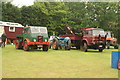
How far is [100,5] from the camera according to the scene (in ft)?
142

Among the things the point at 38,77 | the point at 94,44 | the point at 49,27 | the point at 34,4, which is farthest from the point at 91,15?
the point at 38,77

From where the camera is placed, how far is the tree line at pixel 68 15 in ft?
135

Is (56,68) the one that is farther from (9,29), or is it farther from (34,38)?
(9,29)

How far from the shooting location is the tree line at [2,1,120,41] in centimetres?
4128

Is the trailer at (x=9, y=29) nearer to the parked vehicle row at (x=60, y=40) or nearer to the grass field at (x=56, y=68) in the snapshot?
the parked vehicle row at (x=60, y=40)

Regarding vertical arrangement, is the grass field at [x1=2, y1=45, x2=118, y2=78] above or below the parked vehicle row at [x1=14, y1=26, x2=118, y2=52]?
below

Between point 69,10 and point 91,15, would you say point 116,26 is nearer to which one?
point 91,15

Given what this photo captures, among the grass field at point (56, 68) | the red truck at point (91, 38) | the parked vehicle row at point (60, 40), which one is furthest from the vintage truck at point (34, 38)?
the grass field at point (56, 68)

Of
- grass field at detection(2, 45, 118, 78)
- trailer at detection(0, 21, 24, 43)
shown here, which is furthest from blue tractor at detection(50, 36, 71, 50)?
trailer at detection(0, 21, 24, 43)

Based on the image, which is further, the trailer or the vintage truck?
the trailer

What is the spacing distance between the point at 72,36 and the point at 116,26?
25.2 meters

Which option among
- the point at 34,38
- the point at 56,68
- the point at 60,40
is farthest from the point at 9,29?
the point at 56,68

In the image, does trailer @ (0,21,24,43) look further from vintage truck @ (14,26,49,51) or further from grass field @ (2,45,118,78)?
grass field @ (2,45,118,78)

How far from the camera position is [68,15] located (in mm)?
42312
